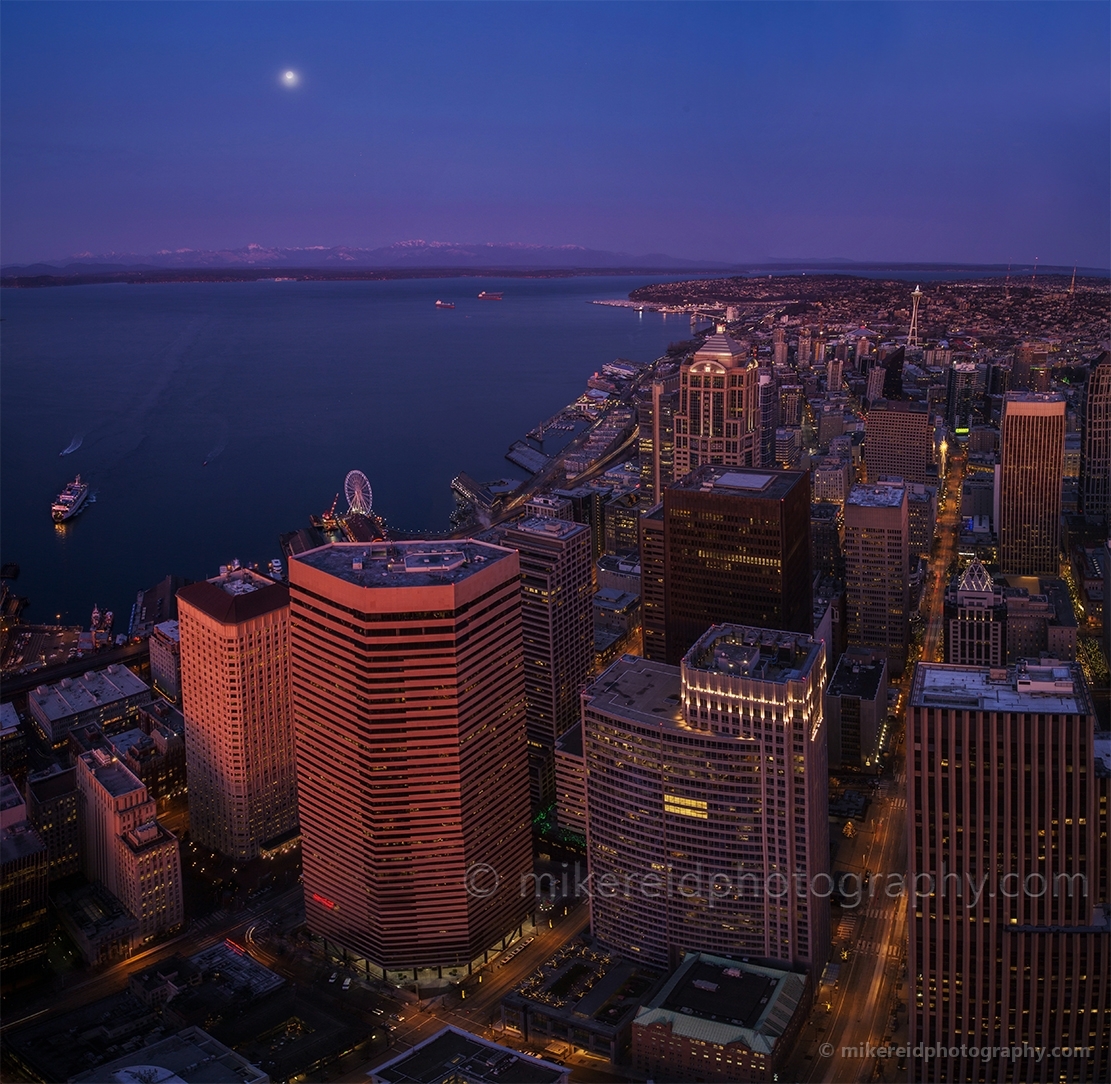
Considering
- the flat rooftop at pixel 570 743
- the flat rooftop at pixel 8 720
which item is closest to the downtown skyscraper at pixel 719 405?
the flat rooftop at pixel 570 743

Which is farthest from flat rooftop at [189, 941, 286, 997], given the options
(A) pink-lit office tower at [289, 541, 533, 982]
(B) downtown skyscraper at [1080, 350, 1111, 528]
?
(B) downtown skyscraper at [1080, 350, 1111, 528]

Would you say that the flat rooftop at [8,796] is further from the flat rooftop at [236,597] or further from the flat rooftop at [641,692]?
the flat rooftop at [641,692]

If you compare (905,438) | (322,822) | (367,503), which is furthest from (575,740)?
(905,438)

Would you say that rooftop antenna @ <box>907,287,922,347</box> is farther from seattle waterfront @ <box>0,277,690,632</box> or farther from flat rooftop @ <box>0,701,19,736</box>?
flat rooftop @ <box>0,701,19,736</box>

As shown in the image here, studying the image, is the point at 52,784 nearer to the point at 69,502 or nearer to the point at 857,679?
the point at 857,679

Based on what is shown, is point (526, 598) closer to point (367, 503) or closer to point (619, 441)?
point (367, 503)

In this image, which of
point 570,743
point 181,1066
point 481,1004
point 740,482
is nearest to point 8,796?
point 181,1066
